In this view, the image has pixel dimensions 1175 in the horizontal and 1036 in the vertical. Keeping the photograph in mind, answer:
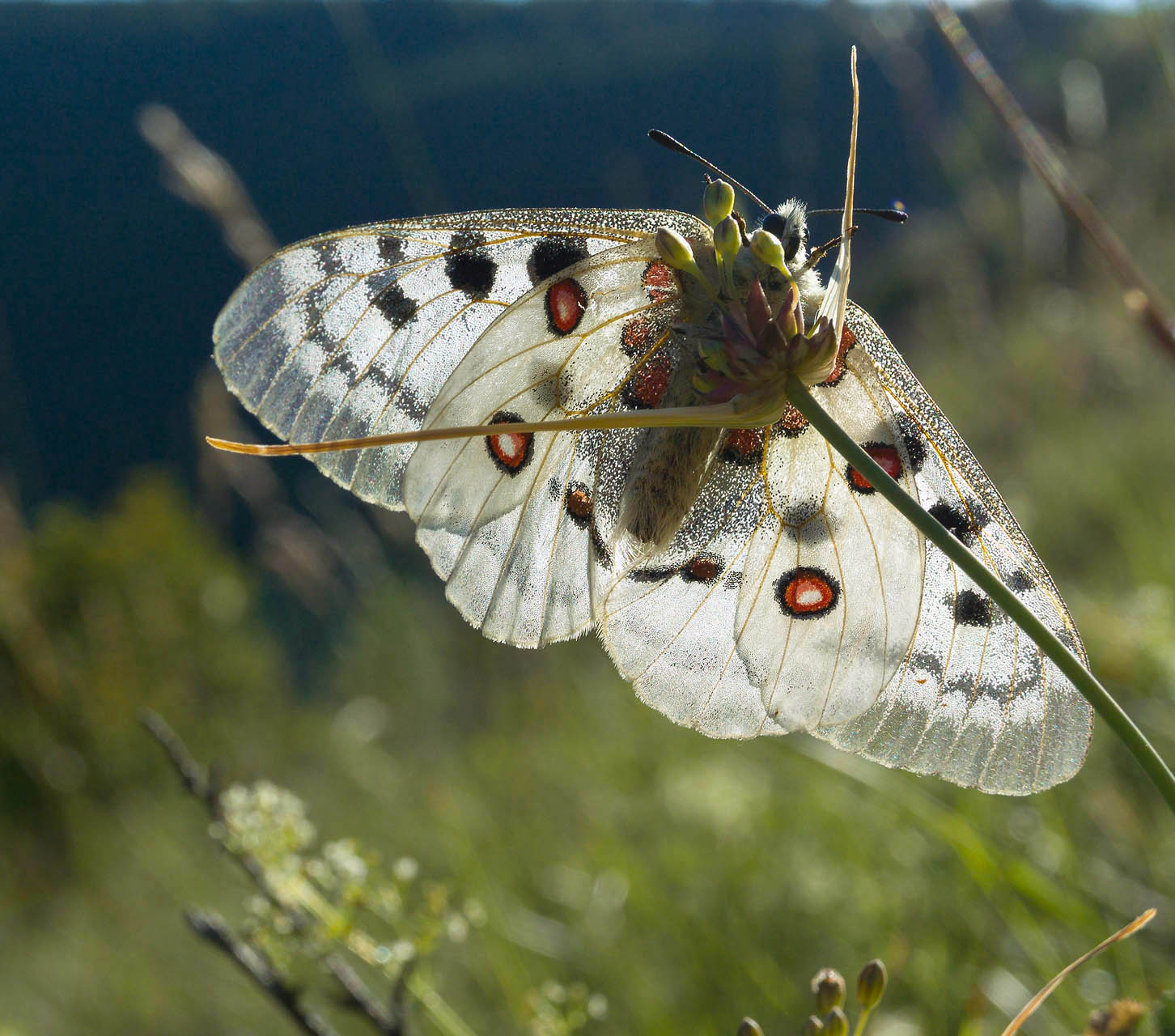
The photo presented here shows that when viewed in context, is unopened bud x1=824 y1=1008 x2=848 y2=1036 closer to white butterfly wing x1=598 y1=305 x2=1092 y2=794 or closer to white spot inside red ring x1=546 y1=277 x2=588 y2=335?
white butterfly wing x1=598 y1=305 x2=1092 y2=794

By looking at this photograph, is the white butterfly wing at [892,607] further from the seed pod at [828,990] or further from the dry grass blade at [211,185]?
the dry grass blade at [211,185]

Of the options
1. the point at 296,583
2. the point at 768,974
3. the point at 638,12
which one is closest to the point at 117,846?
the point at 296,583

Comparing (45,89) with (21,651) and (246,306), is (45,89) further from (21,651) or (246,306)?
(246,306)

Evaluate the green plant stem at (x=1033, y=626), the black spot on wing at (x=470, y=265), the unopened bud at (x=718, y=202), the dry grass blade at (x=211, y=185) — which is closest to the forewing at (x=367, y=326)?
the black spot on wing at (x=470, y=265)

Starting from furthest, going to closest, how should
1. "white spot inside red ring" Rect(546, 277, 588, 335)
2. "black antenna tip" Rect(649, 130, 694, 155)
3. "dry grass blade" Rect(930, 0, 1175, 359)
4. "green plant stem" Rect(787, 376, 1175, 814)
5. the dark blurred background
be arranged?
the dark blurred background < "white spot inside red ring" Rect(546, 277, 588, 335) < "black antenna tip" Rect(649, 130, 694, 155) < "dry grass blade" Rect(930, 0, 1175, 359) < "green plant stem" Rect(787, 376, 1175, 814)

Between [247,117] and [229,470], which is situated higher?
[247,117]

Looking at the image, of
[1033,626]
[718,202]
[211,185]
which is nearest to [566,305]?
[718,202]

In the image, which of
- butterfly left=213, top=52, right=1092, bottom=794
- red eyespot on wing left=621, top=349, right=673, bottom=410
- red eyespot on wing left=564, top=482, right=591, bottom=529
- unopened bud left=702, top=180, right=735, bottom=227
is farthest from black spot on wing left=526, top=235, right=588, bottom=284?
unopened bud left=702, top=180, right=735, bottom=227
